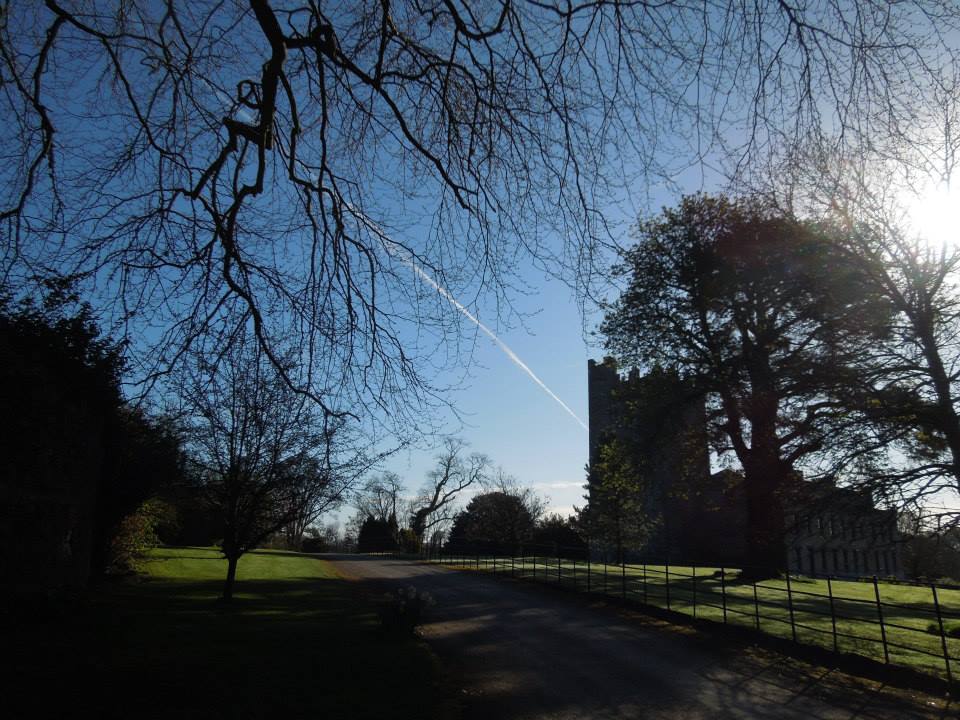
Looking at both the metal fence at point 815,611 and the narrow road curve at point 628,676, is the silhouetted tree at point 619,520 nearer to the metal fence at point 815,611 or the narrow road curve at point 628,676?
the metal fence at point 815,611

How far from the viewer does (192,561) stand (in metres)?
28.5

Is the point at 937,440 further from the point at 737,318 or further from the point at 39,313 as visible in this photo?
the point at 39,313

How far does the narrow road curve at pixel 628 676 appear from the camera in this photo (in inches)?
324

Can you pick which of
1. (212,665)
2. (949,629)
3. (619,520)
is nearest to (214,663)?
(212,665)

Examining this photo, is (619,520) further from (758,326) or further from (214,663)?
(214,663)

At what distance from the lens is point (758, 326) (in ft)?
72.7

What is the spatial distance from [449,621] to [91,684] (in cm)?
847

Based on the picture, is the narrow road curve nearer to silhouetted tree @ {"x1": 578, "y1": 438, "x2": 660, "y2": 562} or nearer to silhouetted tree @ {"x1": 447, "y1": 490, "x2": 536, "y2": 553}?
silhouetted tree @ {"x1": 578, "y1": 438, "x2": 660, "y2": 562}

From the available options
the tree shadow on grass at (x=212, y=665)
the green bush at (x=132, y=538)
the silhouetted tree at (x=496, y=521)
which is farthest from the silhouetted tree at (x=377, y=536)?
the tree shadow on grass at (x=212, y=665)

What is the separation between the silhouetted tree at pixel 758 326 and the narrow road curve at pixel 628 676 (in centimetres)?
409

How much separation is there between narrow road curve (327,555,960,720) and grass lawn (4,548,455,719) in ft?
3.42

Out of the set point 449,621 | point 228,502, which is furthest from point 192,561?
point 449,621

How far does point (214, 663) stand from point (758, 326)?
19261 millimetres

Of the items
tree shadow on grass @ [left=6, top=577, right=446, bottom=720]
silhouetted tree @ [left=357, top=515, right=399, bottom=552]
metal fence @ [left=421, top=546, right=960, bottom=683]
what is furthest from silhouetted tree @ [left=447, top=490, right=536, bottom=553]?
tree shadow on grass @ [left=6, top=577, right=446, bottom=720]
